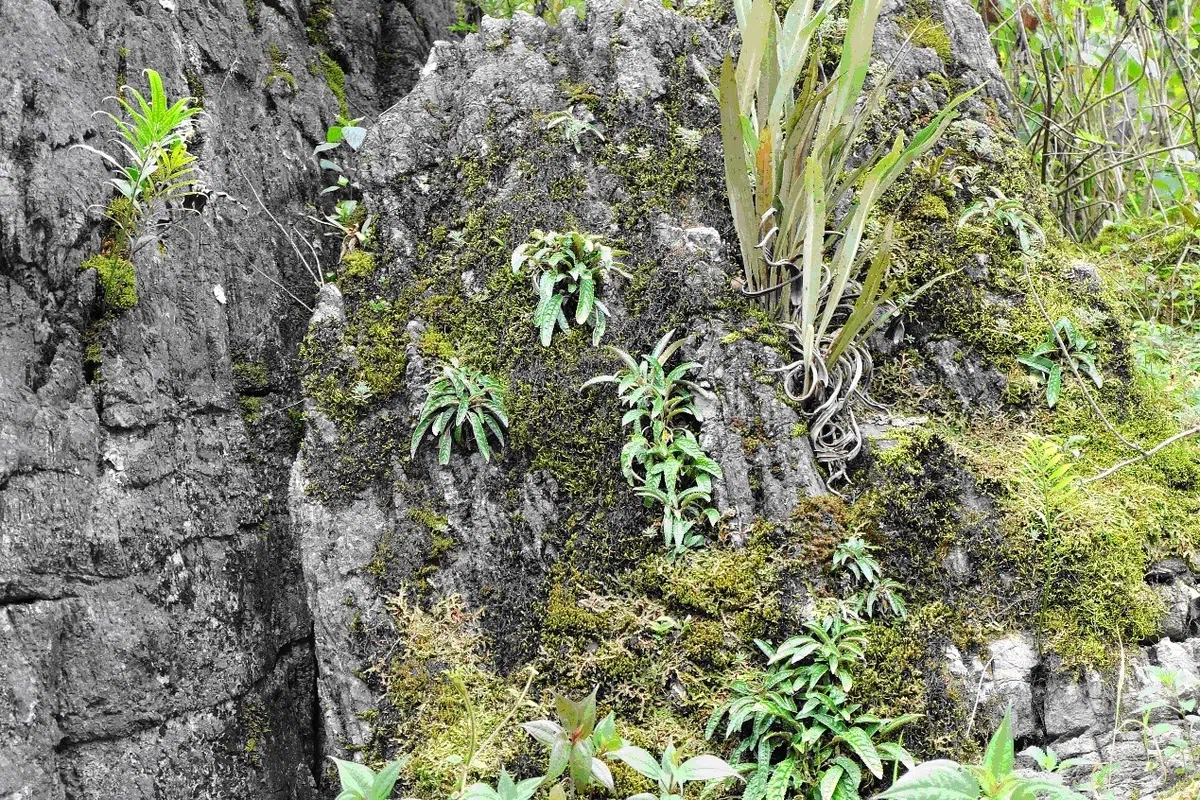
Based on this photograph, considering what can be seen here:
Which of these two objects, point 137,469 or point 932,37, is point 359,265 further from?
point 932,37

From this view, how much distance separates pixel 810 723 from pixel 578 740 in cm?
71

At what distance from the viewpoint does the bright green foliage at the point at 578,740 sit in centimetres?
226

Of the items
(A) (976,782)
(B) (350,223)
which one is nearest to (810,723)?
(A) (976,782)

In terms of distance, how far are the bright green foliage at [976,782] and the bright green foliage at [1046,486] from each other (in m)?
1.10

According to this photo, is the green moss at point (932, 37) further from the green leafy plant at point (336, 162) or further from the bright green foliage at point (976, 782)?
the bright green foliage at point (976, 782)

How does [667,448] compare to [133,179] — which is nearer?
[667,448]

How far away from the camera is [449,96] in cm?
396

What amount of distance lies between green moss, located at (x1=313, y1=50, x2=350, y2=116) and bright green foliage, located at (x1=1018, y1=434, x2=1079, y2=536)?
145 inches

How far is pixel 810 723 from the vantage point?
2475 millimetres

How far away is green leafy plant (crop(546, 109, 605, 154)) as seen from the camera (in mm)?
3592

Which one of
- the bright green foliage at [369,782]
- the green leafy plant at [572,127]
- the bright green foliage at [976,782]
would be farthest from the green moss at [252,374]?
the bright green foliage at [976,782]

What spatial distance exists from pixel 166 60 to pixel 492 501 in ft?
8.07

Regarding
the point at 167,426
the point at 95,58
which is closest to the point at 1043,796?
the point at 167,426

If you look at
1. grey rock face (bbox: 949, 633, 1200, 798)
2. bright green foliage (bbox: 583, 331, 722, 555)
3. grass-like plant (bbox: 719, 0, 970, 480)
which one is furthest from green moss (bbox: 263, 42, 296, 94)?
grey rock face (bbox: 949, 633, 1200, 798)
